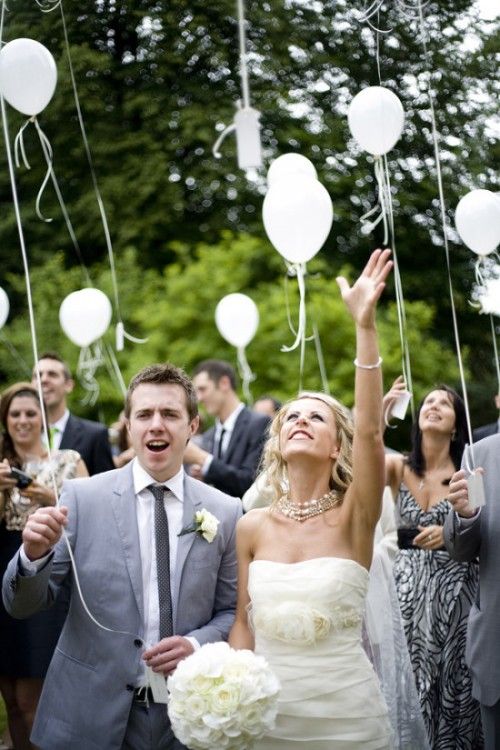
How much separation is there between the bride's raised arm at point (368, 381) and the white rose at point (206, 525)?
0.51 metres

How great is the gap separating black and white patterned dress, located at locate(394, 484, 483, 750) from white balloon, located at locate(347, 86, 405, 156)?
189cm

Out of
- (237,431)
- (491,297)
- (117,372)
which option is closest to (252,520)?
(491,297)

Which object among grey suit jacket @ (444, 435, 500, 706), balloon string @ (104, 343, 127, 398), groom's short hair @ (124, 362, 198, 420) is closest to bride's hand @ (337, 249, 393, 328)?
groom's short hair @ (124, 362, 198, 420)

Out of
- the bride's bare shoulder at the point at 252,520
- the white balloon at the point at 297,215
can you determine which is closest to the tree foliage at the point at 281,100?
the white balloon at the point at 297,215

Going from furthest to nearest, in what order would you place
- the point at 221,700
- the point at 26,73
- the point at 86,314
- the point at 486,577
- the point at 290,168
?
1. the point at 86,314
2. the point at 290,168
3. the point at 26,73
4. the point at 486,577
5. the point at 221,700

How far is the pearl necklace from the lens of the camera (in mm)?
3990

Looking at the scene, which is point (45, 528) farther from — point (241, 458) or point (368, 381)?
point (241, 458)

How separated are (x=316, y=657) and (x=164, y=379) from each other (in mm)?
1074

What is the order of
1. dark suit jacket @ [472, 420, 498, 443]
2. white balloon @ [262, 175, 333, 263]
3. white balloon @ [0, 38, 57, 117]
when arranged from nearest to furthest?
1. white balloon @ [0, 38, 57, 117]
2. white balloon @ [262, 175, 333, 263]
3. dark suit jacket @ [472, 420, 498, 443]

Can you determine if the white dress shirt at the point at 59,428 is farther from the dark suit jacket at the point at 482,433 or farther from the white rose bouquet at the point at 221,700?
the white rose bouquet at the point at 221,700

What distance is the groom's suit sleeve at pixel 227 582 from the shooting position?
3.91m

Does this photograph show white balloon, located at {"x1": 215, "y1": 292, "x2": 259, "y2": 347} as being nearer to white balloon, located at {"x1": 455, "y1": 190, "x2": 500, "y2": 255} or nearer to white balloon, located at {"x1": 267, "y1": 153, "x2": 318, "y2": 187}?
white balloon, located at {"x1": 267, "y1": 153, "x2": 318, "y2": 187}

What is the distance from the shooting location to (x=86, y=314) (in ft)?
26.9

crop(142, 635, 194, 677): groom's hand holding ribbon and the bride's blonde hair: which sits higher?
the bride's blonde hair
